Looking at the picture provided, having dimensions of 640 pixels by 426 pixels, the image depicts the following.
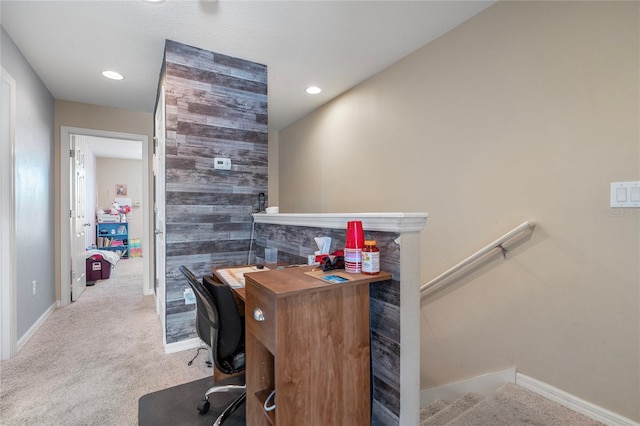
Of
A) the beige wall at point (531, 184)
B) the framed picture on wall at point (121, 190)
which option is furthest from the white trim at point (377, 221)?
the framed picture on wall at point (121, 190)

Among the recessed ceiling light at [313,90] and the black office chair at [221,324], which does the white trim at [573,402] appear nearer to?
the black office chair at [221,324]

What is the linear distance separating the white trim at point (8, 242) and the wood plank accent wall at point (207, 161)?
1.15 meters

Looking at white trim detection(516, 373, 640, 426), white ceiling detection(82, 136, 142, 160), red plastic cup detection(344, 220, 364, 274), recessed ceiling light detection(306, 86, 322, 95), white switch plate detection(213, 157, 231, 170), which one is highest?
recessed ceiling light detection(306, 86, 322, 95)

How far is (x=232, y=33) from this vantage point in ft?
7.23

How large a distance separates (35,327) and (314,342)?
317cm

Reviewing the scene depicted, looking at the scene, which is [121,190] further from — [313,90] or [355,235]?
[355,235]

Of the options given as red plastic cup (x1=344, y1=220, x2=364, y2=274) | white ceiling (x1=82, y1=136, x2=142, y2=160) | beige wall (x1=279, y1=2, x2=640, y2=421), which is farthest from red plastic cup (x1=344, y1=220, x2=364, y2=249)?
white ceiling (x1=82, y1=136, x2=142, y2=160)

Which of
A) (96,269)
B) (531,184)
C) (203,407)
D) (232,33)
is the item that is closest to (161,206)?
(232,33)

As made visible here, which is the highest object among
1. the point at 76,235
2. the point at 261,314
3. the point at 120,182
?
the point at 120,182

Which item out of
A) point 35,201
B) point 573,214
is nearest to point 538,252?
point 573,214

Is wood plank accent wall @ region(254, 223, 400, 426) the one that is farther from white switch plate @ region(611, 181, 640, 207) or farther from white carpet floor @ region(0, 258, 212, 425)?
white carpet floor @ region(0, 258, 212, 425)

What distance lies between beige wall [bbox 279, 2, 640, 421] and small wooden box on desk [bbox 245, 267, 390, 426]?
111 centimetres

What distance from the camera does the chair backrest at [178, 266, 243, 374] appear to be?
1.36 metres

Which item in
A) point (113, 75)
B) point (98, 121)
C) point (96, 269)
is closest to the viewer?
point (113, 75)
